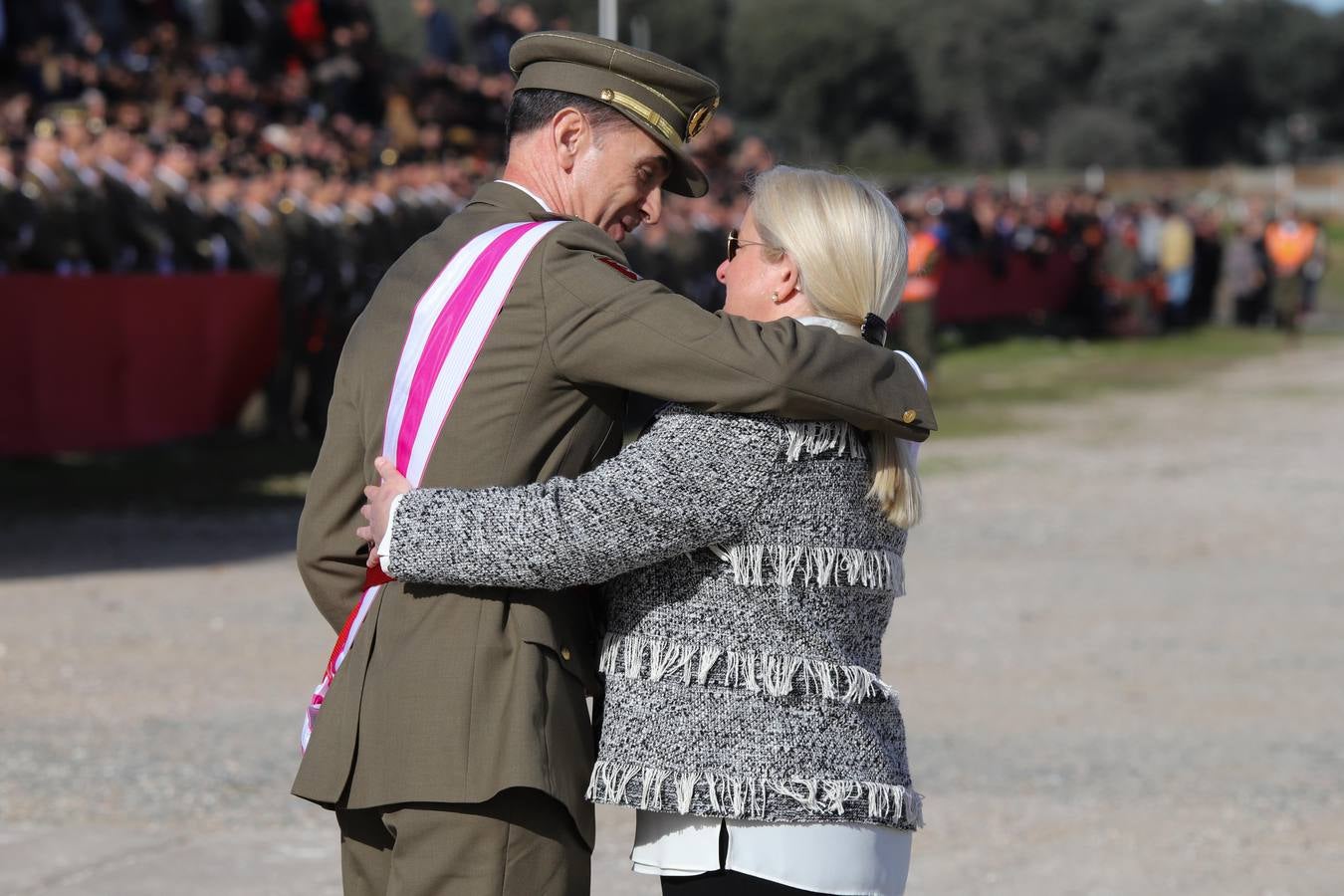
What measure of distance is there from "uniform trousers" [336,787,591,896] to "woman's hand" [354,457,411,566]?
1.13ft

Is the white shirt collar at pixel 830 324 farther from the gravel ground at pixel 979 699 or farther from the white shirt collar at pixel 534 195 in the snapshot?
the gravel ground at pixel 979 699

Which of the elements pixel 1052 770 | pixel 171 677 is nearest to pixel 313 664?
pixel 171 677

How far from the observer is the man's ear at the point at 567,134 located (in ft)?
8.55

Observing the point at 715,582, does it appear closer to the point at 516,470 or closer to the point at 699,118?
the point at 516,470

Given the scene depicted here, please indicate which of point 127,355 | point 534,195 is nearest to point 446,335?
point 534,195

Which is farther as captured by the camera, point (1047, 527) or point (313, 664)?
point (1047, 527)

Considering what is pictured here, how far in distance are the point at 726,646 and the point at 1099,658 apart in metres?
5.50

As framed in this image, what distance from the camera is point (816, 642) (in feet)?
8.05

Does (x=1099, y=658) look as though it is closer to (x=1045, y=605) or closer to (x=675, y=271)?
(x=1045, y=605)

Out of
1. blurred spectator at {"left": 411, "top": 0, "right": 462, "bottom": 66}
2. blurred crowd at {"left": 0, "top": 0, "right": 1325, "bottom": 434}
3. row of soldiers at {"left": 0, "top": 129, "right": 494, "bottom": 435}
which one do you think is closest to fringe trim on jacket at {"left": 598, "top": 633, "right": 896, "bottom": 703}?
blurred crowd at {"left": 0, "top": 0, "right": 1325, "bottom": 434}

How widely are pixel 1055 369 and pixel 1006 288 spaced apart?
5414 mm

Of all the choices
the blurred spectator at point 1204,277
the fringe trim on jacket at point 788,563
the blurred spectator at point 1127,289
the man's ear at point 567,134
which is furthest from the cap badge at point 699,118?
the blurred spectator at point 1204,277

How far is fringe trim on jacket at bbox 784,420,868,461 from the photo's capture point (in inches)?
94.3

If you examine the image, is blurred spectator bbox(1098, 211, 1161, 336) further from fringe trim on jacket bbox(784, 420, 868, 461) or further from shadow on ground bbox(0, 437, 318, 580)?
fringe trim on jacket bbox(784, 420, 868, 461)
